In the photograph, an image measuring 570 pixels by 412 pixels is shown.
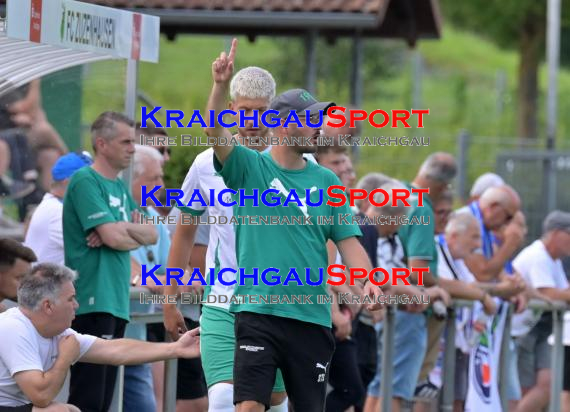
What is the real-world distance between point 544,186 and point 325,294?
11.8 metres

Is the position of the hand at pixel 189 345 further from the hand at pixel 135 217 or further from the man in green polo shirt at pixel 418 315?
the man in green polo shirt at pixel 418 315

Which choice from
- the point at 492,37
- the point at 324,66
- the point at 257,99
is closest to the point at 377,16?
the point at 257,99

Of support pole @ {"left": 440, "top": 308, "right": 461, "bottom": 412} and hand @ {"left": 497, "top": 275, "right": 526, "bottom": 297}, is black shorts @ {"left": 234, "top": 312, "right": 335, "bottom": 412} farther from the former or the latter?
hand @ {"left": 497, "top": 275, "right": 526, "bottom": 297}

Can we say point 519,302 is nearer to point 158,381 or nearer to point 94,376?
point 158,381

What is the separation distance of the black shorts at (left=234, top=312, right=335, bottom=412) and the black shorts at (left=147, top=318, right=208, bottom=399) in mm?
2163

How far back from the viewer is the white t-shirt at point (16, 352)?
6.23 metres

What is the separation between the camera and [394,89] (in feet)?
142

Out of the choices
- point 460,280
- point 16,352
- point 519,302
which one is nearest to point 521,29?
point 519,302

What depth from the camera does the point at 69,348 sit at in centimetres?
643

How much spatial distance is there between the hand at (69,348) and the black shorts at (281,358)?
2.74 ft

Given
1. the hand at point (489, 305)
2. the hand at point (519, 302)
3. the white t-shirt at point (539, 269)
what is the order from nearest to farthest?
the hand at point (489, 305), the hand at point (519, 302), the white t-shirt at point (539, 269)

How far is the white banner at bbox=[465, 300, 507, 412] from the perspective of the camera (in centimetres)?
988

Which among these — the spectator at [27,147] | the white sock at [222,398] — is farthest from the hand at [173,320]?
the spectator at [27,147]

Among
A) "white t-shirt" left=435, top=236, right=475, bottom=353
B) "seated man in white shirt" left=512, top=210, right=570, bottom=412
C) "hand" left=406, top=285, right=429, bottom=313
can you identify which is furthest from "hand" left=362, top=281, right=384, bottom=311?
"seated man in white shirt" left=512, top=210, right=570, bottom=412
